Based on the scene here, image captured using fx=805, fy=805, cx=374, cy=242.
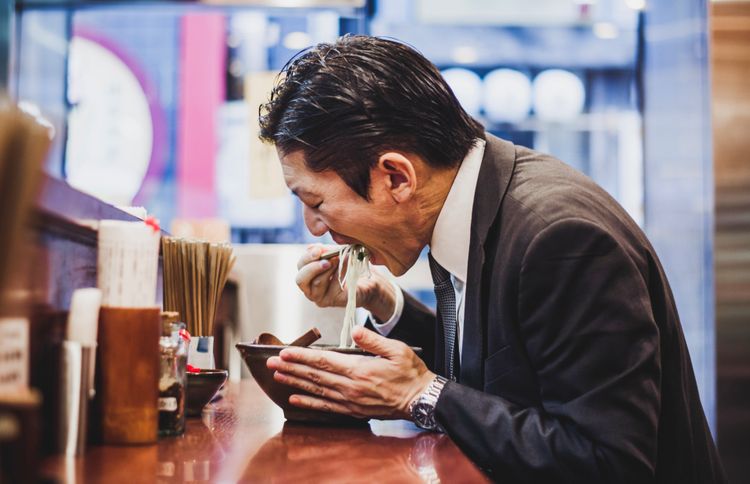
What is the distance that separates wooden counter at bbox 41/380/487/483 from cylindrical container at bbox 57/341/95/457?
3cm

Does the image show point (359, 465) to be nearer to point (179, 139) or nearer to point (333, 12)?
point (333, 12)

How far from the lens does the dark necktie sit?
6.09 ft

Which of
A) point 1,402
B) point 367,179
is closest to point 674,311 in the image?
point 367,179

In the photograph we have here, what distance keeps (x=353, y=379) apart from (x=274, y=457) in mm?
353

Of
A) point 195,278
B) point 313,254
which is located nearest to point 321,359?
point 195,278

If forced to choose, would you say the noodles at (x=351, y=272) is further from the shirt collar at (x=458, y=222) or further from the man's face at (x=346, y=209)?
the shirt collar at (x=458, y=222)

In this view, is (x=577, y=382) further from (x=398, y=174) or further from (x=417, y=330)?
(x=417, y=330)

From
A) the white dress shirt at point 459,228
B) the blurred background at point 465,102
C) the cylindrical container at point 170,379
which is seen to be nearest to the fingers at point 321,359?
the cylindrical container at point 170,379

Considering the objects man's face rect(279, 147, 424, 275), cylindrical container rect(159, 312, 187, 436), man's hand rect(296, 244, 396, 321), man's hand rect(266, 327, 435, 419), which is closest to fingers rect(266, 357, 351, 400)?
man's hand rect(266, 327, 435, 419)

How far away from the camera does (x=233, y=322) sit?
3.92 meters

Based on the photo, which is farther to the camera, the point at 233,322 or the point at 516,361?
the point at 233,322

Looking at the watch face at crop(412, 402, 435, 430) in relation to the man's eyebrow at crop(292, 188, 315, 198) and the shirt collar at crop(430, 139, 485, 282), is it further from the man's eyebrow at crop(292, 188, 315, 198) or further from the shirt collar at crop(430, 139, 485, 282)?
the man's eyebrow at crop(292, 188, 315, 198)

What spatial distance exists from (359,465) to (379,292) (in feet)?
3.75

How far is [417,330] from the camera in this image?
2307mm
